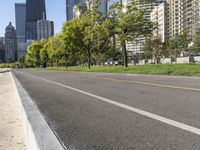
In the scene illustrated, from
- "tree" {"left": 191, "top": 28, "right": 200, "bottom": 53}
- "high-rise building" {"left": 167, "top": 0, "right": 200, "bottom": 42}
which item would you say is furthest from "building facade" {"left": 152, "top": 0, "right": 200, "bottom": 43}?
"tree" {"left": 191, "top": 28, "right": 200, "bottom": 53}

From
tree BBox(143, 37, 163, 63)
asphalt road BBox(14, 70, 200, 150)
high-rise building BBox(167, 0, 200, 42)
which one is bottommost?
asphalt road BBox(14, 70, 200, 150)

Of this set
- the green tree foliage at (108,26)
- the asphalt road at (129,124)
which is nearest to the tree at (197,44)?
the green tree foliage at (108,26)

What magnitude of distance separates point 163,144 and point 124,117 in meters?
2.33

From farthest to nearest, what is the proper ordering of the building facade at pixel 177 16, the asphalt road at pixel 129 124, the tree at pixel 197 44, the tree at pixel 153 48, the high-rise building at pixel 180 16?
the building facade at pixel 177 16, the high-rise building at pixel 180 16, the tree at pixel 153 48, the tree at pixel 197 44, the asphalt road at pixel 129 124

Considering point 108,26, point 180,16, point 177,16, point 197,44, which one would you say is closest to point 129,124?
point 108,26

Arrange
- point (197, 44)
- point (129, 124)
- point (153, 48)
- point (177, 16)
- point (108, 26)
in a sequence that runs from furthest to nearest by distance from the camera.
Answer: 1. point (177, 16)
2. point (153, 48)
3. point (197, 44)
4. point (108, 26)
5. point (129, 124)

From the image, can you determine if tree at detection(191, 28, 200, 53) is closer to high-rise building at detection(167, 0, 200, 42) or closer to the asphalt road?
high-rise building at detection(167, 0, 200, 42)

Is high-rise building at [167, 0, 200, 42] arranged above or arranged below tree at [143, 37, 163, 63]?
above

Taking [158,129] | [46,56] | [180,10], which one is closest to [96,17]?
[158,129]

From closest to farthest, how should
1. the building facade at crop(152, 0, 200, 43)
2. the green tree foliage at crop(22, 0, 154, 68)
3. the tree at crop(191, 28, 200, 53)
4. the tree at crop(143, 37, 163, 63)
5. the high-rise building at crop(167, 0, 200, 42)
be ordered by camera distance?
1. the green tree foliage at crop(22, 0, 154, 68)
2. the tree at crop(191, 28, 200, 53)
3. the tree at crop(143, 37, 163, 63)
4. the high-rise building at crop(167, 0, 200, 42)
5. the building facade at crop(152, 0, 200, 43)

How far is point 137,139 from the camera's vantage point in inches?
204

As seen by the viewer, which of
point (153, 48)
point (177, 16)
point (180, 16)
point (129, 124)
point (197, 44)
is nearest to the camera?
point (129, 124)

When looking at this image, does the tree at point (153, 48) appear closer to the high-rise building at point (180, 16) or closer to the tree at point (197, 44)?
the tree at point (197, 44)

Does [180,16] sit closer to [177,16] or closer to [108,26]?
[177,16]
